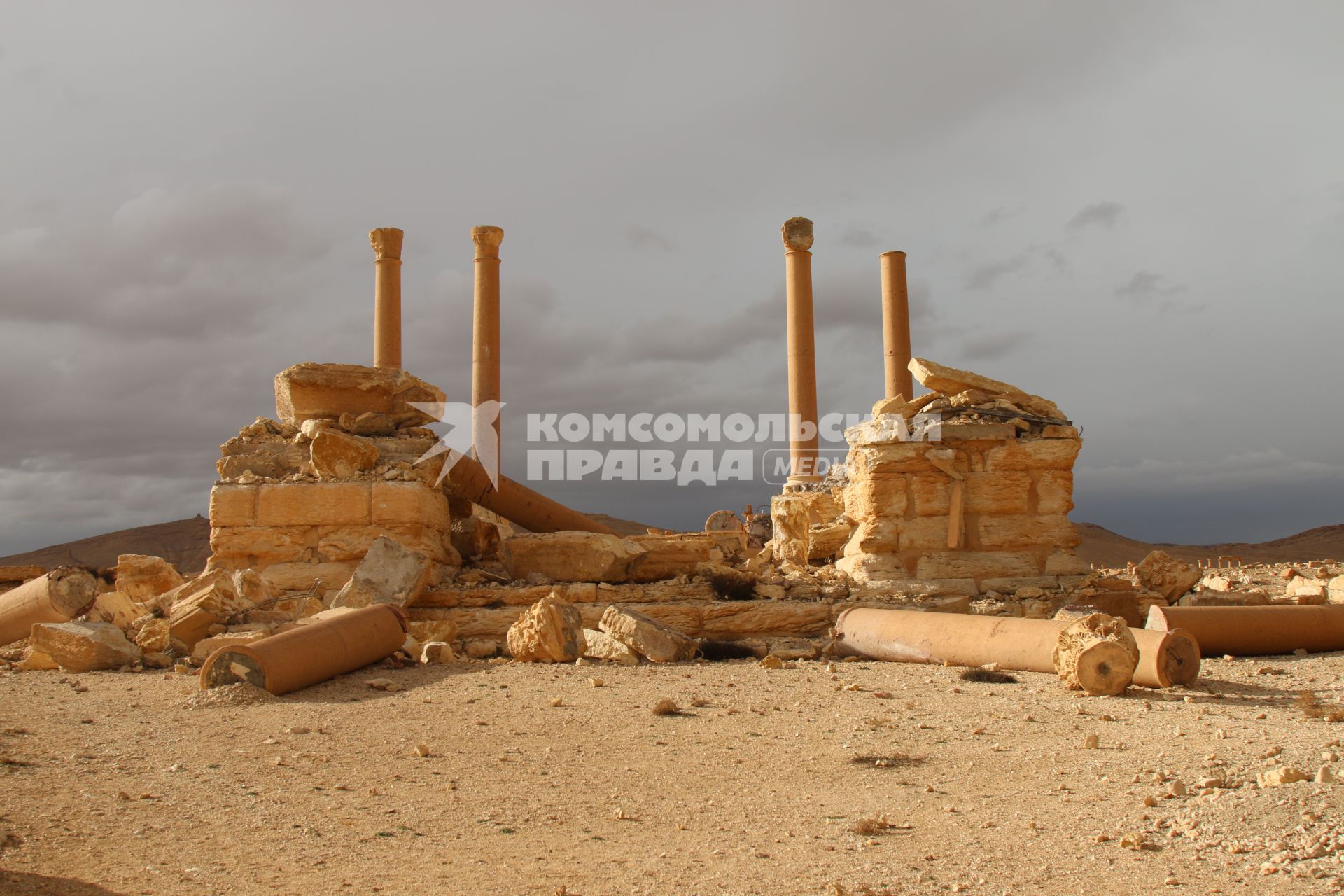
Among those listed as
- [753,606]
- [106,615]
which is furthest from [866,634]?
[106,615]

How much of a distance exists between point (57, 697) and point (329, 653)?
66.1 inches

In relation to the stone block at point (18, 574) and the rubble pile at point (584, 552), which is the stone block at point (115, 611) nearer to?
the rubble pile at point (584, 552)

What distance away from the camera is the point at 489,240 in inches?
714

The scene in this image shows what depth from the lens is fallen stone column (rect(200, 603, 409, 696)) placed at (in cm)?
635

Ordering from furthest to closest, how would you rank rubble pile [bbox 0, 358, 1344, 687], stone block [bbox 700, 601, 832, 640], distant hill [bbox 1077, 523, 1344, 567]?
distant hill [bbox 1077, 523, 1344, 567]
stone block [bbox 700, 601, 832, 640]
rubble pile [bbox 0, 358, 1344, 687]

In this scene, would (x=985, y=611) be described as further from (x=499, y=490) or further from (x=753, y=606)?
(x=499, y=490)

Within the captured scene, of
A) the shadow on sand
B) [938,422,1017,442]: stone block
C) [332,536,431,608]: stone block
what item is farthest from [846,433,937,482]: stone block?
the shadow on sand

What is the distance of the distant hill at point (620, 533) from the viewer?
97.9ft

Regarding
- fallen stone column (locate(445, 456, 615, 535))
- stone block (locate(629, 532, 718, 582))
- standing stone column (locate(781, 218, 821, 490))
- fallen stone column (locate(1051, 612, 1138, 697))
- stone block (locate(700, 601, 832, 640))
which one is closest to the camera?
fallen stone column (locate(1051, 612, 1138, 697))

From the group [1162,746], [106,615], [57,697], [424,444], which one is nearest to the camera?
[1162,746]

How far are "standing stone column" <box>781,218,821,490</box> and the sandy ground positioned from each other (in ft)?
37.3

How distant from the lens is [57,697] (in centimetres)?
642

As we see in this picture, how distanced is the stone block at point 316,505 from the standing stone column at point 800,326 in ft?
31.2

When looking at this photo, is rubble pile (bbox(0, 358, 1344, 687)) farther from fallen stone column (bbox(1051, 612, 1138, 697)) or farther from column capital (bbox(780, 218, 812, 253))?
column capital (bbox(780, 218, 812, 253))
